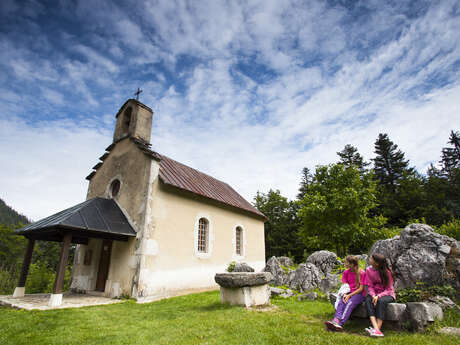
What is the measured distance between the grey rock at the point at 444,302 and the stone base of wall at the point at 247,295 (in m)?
3.61

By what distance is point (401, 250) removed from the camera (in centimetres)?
544

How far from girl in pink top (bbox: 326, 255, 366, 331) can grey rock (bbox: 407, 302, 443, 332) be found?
29.0 inches

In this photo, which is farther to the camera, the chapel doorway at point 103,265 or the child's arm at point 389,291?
the chapel doorway at point 103,265

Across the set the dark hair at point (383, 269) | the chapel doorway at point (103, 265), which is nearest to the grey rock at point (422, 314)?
the dark hair at point (383, 269)

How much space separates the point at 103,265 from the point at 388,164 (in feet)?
109

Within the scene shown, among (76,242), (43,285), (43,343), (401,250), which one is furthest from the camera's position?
(43,285)

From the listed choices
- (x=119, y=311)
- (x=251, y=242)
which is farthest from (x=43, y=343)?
(x=251, y=242)

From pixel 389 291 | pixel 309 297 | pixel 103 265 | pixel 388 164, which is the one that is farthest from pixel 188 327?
pixel 388 164

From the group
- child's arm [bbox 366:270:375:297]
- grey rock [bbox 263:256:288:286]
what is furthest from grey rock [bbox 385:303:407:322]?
grey rock [bbox 263:256:288:286]

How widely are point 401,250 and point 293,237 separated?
23425mm

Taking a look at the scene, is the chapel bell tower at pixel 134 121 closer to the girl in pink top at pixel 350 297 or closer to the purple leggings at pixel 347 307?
the girl in pink top at pixel 350 297

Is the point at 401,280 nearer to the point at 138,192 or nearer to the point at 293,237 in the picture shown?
the point at 138,192

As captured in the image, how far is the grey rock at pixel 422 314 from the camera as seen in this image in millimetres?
3779

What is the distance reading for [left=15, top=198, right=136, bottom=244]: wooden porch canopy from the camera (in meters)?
8.02
